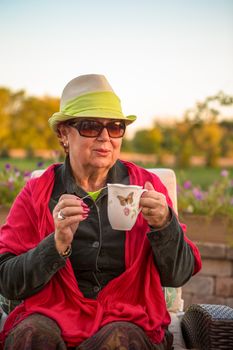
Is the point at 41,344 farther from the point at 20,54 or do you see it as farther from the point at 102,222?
the point at 20,54

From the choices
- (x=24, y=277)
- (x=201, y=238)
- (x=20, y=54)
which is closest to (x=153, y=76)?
(x=20, y=54)

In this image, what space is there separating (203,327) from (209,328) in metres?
0.07

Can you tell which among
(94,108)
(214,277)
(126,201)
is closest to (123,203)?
(126,201)

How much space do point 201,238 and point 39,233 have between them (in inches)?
118

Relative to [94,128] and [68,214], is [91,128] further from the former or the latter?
[68,214]

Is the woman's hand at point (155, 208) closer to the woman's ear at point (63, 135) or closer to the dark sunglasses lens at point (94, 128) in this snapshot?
the dark sunglasses lens at point (94, 128)

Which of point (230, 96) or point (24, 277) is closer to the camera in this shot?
point (24, 277)

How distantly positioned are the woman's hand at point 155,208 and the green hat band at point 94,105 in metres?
0.46

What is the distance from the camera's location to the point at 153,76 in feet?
23.8

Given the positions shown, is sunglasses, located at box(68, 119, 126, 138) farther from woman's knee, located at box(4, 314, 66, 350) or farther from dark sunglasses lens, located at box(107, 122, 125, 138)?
woman's knee, located at box(4, 314, 66, 350)

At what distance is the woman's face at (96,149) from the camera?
8.43 feet

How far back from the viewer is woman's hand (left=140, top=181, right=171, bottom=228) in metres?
2.25

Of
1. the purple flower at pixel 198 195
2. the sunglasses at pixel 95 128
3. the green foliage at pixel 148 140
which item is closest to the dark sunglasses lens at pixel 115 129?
the sunglasses at pixel 95 128

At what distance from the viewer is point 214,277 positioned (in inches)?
207
